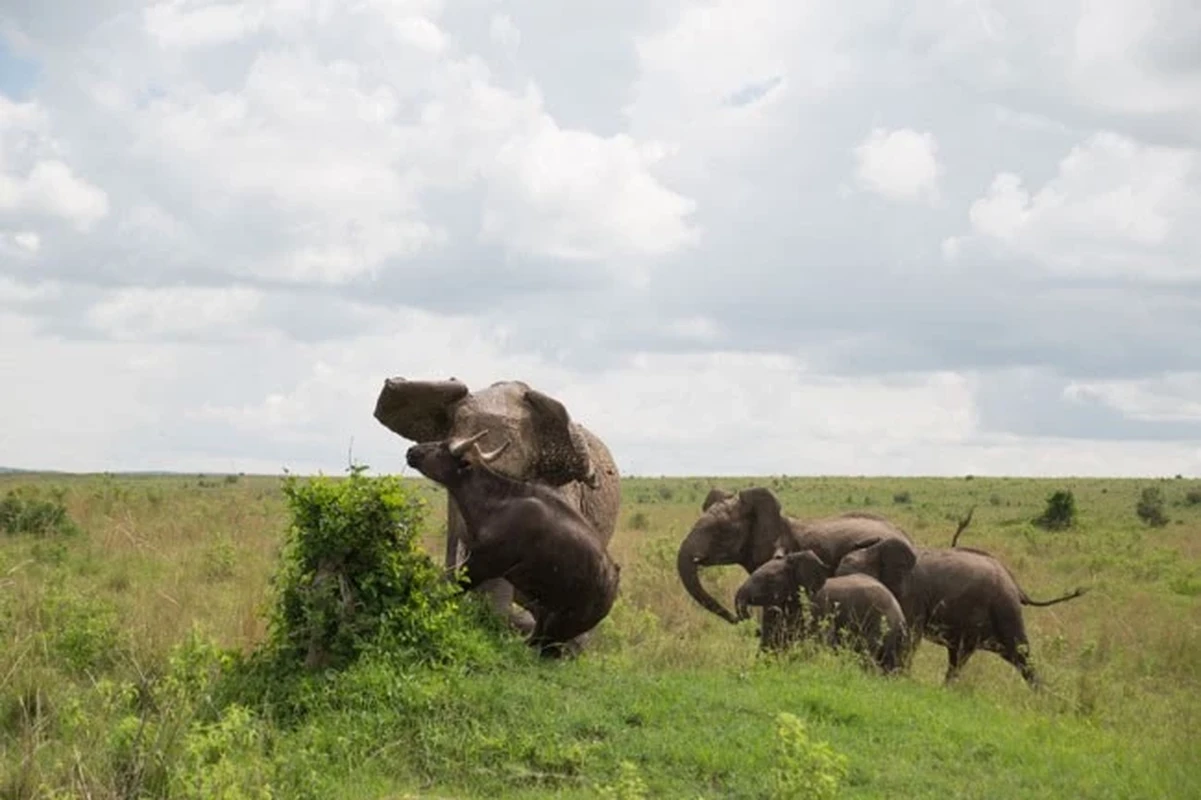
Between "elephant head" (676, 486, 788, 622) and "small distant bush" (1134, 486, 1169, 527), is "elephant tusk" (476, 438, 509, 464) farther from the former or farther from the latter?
"small distant bush" (1134, 486, 1169, 527)

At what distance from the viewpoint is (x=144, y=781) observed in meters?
7.23

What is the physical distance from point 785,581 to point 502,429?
3.23 m

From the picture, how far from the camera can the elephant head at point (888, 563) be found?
42.4 feet

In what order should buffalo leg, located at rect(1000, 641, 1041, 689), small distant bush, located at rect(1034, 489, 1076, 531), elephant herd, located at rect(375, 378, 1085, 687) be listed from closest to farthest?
1. elephant herd, located at rect(375, 378, 1085, 687)
2. buffalo leg, located at rect(1000, 641, 1041, 689)
3. small distant bush, located at rect(1034, 489, 1076, 531)

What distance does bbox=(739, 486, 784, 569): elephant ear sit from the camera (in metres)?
14.5

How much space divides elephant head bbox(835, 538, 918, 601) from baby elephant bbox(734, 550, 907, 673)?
0.76 metres

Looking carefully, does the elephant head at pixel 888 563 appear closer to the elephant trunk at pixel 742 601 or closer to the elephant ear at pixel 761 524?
the elephant trunk at pixel 742 601

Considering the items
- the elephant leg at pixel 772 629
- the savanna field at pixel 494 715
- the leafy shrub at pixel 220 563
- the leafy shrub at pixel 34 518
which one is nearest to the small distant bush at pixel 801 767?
the savanna field at pixel 494 715

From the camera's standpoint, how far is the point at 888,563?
42.5ft

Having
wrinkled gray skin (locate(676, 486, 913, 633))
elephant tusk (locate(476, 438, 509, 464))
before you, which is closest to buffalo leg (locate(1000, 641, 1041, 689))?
wrinkled gray skin (locate(676, 486, 913, 633))

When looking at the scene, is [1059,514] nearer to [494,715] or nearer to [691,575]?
[691,575]

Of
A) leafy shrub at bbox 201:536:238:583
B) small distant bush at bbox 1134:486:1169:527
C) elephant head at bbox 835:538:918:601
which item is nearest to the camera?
elephant head at bbox 835:538:918:601

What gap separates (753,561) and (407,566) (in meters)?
6.06

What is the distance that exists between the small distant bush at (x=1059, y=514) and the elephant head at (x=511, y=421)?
25896 mm
